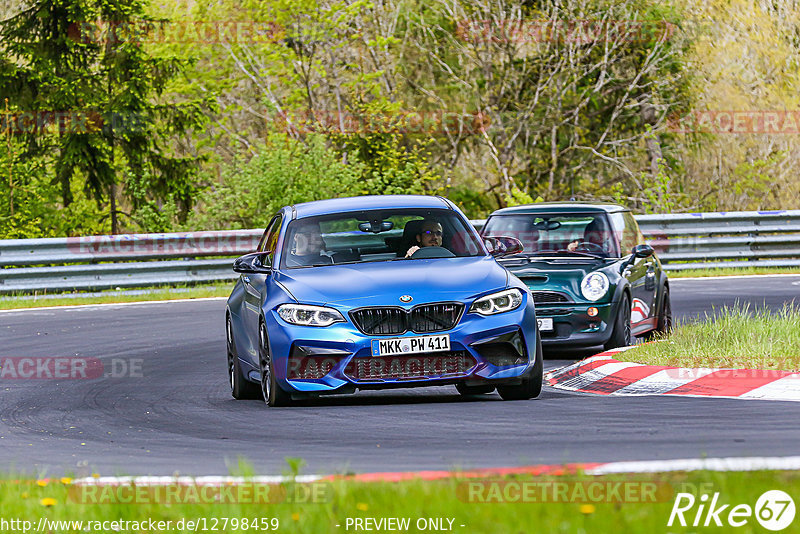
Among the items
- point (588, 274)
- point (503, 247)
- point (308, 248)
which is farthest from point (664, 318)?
point (308, 248)

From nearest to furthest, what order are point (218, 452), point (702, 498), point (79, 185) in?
1. point (702, 498)
2. point (218, 452)
3. point (79, 185)

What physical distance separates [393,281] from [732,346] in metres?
3.08

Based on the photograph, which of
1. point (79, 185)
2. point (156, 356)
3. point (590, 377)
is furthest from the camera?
point (79, 185)

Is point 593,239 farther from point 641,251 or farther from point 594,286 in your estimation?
point 594,286

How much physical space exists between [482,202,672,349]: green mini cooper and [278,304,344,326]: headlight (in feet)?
12.7

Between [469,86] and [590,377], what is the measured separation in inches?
1050

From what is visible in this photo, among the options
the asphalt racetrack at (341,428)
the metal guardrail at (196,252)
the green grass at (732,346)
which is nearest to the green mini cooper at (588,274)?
the asphalt racetrack at (341,428)

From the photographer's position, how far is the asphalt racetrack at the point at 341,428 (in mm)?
7082

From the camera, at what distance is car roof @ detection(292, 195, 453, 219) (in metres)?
11.0

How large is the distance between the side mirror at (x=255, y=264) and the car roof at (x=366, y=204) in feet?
1.48

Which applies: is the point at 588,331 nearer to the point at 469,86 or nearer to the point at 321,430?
the point at 321,430

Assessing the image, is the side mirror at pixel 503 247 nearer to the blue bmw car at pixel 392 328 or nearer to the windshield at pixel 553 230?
the blue bmw car at pixel 392 328

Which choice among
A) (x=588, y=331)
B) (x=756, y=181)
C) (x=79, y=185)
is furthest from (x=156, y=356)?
(x=756, y=181)

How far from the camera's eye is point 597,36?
116 feet
